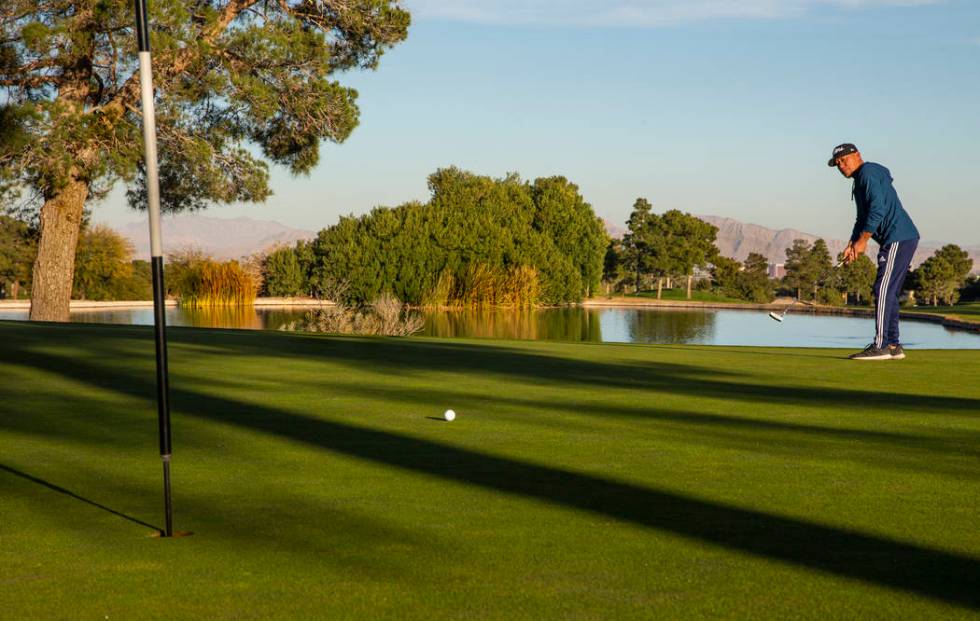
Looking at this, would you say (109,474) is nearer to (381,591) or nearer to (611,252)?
(381,591)

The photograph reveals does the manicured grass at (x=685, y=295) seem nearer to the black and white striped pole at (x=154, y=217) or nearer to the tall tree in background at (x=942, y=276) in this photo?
the tall tree in background at (x=942, y=276)

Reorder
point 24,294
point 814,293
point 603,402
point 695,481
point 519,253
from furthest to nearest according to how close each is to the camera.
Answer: point 814,293 < point 24,294 < point 519,253 < point 603,402 < point 695,481

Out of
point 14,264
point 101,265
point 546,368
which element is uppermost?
point 14,264

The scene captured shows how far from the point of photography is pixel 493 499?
16.2 ft

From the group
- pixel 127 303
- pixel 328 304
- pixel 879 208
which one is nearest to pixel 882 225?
pixel 879 208

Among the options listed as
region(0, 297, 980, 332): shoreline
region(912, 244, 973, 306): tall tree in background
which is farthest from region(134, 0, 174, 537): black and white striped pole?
region(912, 244, 973, 306): tall tree in background

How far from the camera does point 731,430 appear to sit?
22.8ft

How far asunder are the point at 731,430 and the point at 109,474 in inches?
164

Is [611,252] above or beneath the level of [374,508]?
above

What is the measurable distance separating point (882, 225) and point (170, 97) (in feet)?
59.2

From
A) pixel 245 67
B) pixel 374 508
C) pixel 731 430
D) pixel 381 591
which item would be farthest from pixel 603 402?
pixel 245 67

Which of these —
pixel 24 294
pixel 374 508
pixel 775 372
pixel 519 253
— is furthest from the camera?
pixel 24 294

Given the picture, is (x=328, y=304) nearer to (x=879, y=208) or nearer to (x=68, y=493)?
(x=879, y=208)

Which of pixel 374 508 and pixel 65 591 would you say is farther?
pixel 374 508
